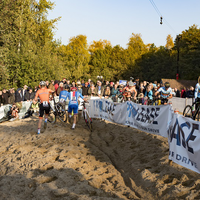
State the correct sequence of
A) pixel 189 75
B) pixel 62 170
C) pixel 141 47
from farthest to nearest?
pixel 141 47
pixel 189 75
pixel 62 170

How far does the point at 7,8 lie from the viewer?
2916cm

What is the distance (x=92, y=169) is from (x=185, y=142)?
2.51 m

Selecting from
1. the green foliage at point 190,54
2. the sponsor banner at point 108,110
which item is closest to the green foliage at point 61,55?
the green foliage at point 190,54

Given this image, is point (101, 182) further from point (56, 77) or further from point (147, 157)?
point (56, 77)

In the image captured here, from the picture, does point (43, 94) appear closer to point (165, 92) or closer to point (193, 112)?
point (165, 92)

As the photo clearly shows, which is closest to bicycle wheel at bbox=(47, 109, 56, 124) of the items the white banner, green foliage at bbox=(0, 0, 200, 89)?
the white banner

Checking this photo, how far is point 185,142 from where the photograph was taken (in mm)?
5578

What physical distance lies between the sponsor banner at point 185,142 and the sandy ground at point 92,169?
0.41 metres

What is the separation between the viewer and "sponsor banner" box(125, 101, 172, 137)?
806cm

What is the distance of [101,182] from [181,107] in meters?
14.5

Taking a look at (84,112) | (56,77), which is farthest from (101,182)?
(56,77)

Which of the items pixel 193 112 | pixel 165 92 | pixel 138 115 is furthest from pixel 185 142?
pixel 165 92

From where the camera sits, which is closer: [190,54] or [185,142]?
[185,142]

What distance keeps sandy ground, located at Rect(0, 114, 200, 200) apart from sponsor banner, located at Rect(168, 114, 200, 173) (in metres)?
0.41
